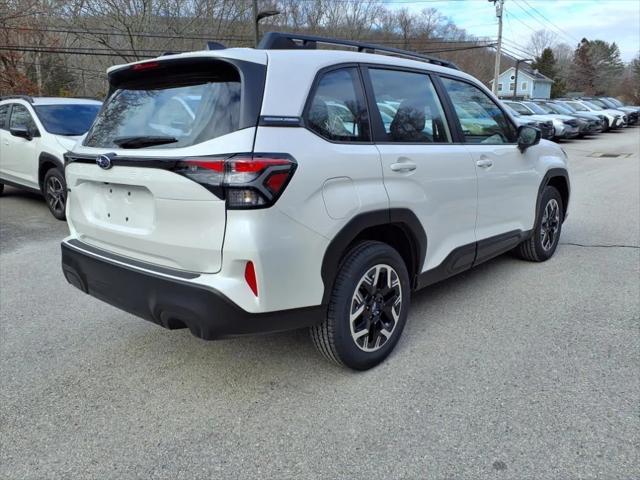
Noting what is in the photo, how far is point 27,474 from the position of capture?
91.1 inches

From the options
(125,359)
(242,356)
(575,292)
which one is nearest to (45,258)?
(125,359)

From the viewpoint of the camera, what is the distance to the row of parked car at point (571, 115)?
20109mm

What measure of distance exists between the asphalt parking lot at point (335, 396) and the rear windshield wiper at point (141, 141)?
1384 millimetres

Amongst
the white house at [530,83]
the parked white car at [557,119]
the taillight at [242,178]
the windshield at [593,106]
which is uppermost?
the white house at [530,83]

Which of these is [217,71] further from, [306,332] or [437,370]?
[437,370]

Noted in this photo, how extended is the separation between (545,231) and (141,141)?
13.6 ft

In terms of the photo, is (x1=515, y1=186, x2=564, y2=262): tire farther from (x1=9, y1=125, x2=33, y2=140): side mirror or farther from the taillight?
(x1=9, y1=125, x2=33, y2=140): side mirror

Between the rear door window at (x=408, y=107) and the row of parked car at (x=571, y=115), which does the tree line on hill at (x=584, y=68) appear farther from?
the rear door window at (x=408, y=107)

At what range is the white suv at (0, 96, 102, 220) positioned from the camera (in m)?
7.29

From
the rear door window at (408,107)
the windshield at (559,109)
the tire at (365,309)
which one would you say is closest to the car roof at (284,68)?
the rear door window at (408,107)

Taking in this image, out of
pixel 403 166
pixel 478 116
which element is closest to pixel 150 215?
pixel 403 166

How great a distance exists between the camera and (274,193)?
244 cm

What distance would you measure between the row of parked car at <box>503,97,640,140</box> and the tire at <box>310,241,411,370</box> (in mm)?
14809

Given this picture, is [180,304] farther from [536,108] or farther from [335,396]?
[536,108]
